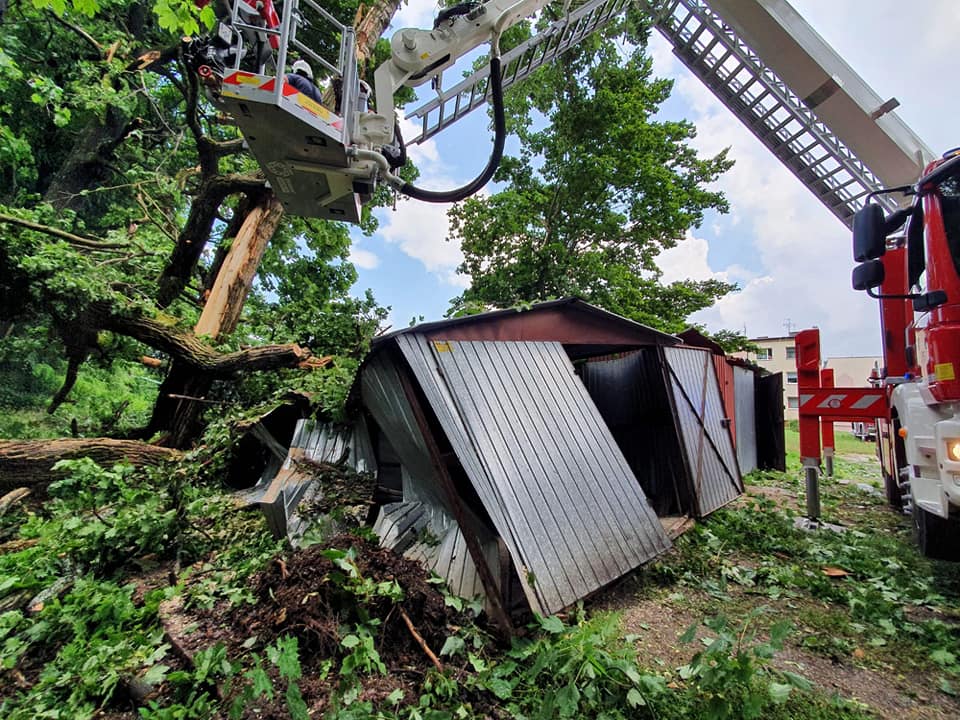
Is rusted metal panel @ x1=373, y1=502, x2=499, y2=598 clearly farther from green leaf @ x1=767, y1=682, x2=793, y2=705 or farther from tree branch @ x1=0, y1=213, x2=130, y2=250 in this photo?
tree branch @ x1=0, y1=213, x2=130, y2=250

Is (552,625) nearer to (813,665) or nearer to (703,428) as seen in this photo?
(813,665)

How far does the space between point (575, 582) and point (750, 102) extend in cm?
812

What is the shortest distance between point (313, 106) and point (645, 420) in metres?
5.75

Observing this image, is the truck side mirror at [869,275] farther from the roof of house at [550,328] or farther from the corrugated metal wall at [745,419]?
the corrugated metal wall at [745,419]

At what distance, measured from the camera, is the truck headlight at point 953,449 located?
2.48 m

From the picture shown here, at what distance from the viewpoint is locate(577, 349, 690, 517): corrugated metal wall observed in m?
5.62

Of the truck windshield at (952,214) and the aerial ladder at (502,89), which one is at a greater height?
the aerial ladder at (502,89)

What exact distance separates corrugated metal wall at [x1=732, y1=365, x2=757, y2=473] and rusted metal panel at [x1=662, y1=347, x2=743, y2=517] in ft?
7.56

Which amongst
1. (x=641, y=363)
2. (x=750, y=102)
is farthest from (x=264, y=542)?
(x=750, y=102)

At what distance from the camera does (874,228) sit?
291 centimetres

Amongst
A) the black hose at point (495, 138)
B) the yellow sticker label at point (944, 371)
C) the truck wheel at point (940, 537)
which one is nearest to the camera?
the yellow sticker label at point (944, 371)

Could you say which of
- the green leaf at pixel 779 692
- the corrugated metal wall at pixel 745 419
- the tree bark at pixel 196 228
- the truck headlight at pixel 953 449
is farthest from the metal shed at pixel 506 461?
the corrugated metal wall at pixel 745 419

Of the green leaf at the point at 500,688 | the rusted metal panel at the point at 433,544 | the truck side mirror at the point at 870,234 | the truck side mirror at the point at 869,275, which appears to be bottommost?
the green leaf at the point at 500,688

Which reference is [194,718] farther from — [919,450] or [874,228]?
[874,228]
